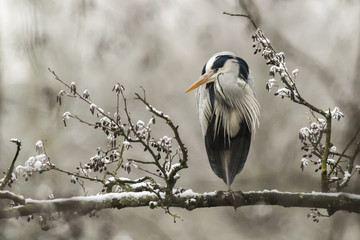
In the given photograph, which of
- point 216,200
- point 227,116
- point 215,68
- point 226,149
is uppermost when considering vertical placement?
point 215,68

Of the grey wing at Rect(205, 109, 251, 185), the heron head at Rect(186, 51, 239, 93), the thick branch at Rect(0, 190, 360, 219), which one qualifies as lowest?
the thick branch at Rect(0, 190, 360, 219)

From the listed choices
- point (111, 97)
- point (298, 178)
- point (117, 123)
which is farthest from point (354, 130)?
point (111, 97)

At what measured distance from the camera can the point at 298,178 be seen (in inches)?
173

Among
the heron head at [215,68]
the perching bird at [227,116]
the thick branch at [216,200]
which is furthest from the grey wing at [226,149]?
the thick branch at [216,200]

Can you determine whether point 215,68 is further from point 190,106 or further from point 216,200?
point 190,106

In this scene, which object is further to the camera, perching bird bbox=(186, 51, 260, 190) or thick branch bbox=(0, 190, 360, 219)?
perching bird bbox=(186, 51, 260, 190)

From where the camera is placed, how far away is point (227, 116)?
12.0 feet

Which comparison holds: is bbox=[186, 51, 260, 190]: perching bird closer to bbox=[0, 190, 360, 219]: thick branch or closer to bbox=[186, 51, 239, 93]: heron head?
bbox=[186, 51, 239, 93]: heron head

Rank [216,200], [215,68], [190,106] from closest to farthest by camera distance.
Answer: [216,200]
[215,68]
[190,106]

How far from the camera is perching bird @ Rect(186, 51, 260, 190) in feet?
11.9

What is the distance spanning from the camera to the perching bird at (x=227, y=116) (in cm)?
362

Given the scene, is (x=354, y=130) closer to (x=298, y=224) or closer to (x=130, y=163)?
(x=130, y=163)

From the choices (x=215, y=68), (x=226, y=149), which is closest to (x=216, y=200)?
(x=226, y=149)

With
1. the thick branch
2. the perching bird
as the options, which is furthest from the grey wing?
the thick branch
